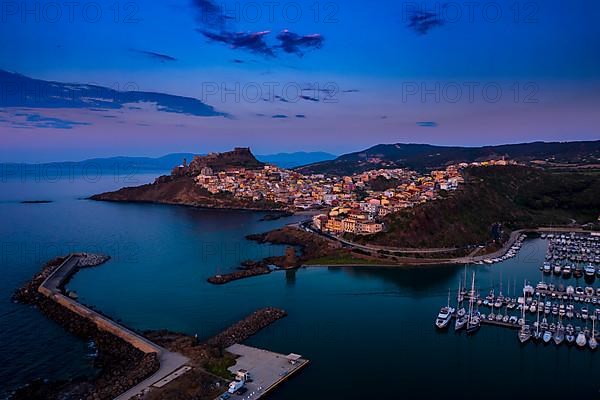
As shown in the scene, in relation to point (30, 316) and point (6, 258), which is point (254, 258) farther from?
point (6, 258)

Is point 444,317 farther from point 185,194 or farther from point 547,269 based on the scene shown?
point 185,194

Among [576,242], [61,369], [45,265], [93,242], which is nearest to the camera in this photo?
[61,369]

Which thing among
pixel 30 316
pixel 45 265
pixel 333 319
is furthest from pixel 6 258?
pixel 333 319

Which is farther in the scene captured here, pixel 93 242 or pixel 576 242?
pixel 93 242

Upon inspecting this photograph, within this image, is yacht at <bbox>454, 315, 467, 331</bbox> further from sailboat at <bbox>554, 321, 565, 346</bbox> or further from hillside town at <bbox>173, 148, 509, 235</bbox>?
hillside town at <bbox>173, 148, 509, 235</bbox>

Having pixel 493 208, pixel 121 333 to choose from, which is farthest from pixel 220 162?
pixel 121 333

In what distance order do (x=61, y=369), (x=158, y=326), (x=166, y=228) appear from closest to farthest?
(x=61, y=369) → (x=158, y=326) → (x=166, y=228)
